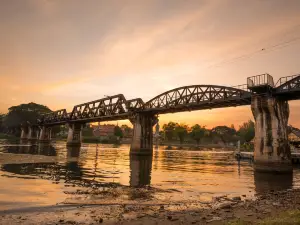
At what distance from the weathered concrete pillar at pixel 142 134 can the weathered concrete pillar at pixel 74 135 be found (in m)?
42.0

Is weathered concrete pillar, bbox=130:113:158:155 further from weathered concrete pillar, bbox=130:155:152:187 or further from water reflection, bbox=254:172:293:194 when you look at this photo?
water reflection, bbox=254:172:293:194

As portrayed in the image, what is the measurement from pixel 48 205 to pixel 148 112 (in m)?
53.5

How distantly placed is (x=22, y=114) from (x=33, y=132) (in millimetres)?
32474

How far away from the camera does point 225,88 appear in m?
48.1

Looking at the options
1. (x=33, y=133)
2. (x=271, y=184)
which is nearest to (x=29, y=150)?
(x=271, y=184)

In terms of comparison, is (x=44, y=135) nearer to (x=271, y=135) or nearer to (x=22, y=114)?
(x=22, y=114)

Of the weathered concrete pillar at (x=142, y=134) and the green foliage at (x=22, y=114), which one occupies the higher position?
the green foliage at (x=22, y=114)

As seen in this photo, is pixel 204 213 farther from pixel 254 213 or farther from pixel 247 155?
pixel 247 155

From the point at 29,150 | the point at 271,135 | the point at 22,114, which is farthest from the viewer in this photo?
the point at 22,114

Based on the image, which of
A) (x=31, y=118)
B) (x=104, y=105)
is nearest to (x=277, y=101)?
(x=104, y=105)

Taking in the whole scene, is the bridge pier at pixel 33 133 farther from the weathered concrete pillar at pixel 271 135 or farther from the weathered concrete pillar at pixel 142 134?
the weathered concrete pillar at pixel 271 135

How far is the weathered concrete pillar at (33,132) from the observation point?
536 feet

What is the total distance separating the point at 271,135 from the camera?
35000 mm

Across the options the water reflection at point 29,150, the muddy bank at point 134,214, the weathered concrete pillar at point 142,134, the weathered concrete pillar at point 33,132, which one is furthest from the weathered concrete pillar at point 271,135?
the weathered concrete pillar at point 33,132
